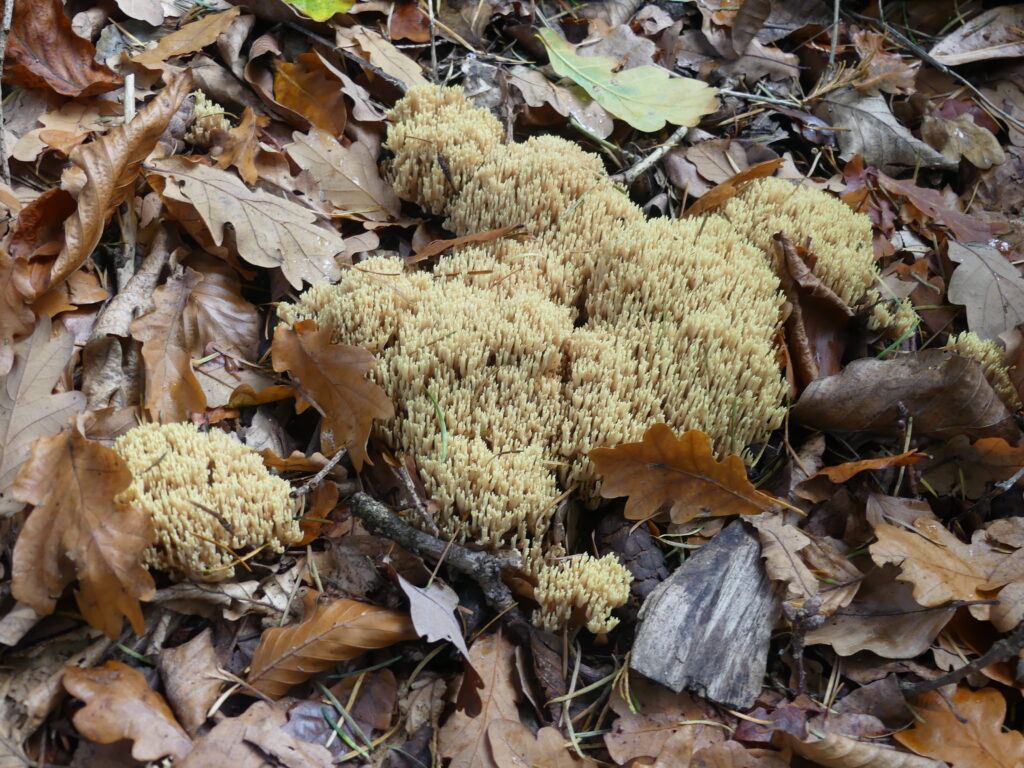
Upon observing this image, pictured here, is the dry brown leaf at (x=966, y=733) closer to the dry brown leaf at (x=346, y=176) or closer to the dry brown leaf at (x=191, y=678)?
the dry brown leaf at (x=191, y=678)

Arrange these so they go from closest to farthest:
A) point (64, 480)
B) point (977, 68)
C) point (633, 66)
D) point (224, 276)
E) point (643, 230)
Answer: point (64, 480), point (224, 276), point (643, 230), point (633, 66), point (977, 68)

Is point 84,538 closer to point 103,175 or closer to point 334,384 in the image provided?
point 334,384

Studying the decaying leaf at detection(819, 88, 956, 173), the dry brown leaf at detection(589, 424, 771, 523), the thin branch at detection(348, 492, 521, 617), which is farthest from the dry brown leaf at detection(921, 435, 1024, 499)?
the decaying leaf at detection(819, 88, 956, 173)

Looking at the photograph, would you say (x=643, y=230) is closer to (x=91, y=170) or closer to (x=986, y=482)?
(x=986, y=482)

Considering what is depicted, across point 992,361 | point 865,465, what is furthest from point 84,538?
point 992,361

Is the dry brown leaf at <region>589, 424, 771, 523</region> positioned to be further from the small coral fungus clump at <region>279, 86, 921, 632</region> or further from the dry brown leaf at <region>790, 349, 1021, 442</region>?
the dry brown leaf at <region>790, 349, 1021, 442</region>

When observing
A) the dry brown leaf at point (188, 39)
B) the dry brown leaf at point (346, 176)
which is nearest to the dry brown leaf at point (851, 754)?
the dry brown leaf at point (346, 176)

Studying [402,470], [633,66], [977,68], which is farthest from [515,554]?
[977,68]
